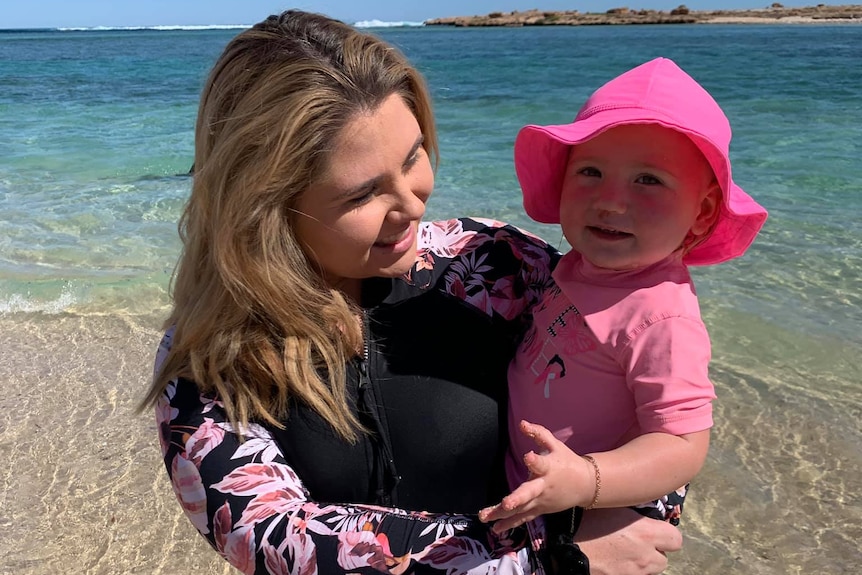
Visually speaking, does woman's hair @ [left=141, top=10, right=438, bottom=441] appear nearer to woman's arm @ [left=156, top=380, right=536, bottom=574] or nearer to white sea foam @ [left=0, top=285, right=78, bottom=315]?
woman's arm @ [left=156, top=380, right=536, bottom=574]

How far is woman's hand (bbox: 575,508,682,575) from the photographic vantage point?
59.7 inches

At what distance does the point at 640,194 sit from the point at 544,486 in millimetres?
695

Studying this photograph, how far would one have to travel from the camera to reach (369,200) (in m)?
1.65

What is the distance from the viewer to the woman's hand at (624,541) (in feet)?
4.97

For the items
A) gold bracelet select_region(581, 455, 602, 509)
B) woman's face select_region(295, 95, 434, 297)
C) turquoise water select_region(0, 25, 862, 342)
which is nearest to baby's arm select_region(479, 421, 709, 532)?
gold bracelet select_region(581, 455, 602, 509)

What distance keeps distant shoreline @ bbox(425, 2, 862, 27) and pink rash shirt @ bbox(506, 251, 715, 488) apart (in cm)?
6354

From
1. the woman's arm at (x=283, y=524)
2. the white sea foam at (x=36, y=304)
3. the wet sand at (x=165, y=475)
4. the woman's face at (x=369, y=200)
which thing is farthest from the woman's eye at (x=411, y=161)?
the white sea foam at (x=36, y=304)

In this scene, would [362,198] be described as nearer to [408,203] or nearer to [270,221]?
[408,203]

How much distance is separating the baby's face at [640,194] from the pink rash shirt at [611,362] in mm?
69

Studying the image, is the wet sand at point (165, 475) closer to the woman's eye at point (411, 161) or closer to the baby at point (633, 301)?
the baby at point (633, 301)

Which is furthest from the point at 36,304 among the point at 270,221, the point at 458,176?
the point at 458,176

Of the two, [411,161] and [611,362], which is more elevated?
[411,161]

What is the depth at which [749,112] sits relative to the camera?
42.5 feet

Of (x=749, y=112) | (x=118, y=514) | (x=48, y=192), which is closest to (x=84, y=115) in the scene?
(x=48, y=192)
